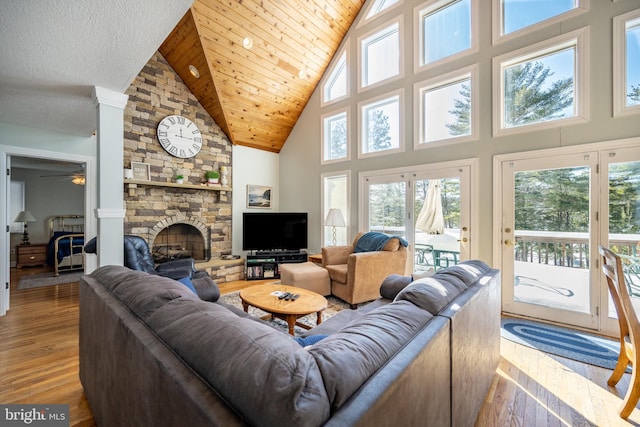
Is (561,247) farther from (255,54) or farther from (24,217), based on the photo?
(24,217)

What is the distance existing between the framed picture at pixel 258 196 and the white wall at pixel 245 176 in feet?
0.25

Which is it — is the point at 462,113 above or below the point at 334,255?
above

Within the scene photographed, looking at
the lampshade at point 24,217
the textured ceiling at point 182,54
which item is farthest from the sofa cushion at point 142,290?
the lampshade at point 24,217

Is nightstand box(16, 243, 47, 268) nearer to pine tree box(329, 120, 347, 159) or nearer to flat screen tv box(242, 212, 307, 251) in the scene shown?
flat screen tv box(242, 212, 307, 251)

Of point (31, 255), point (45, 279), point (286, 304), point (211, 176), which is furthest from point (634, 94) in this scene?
point (31, 255)

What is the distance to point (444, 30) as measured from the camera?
3.79m

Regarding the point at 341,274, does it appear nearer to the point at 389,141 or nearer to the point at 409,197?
the point at 409,197

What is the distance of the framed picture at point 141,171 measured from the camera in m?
4.12

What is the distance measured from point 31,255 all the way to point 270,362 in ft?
25.7

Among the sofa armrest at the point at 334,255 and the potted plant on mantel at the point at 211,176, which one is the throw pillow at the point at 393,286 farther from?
the potted plant on mantel at the point at 211,176

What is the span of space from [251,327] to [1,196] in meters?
4.17

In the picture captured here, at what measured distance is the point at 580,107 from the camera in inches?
109

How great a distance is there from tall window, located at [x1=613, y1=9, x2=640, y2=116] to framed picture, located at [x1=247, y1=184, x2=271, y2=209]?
5206 millimetres

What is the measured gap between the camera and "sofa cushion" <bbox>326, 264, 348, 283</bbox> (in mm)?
3461
